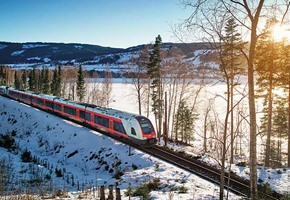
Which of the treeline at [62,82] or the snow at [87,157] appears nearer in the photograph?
the snow at [87,157]

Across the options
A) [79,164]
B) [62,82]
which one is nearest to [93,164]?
[79,164]

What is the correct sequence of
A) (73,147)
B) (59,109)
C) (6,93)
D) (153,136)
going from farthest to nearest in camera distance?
(6,93), (59,109), (73,147), (153,136)

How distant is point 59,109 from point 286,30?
119 feet

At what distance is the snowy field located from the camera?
1535 centimetres

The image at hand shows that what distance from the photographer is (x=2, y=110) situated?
50312 mm

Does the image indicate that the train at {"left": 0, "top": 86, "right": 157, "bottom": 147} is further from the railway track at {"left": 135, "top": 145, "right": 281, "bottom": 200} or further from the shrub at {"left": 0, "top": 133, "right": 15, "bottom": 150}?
the shrub at {"left": 0, "top": 133, "right": 15, "bottom": 150}

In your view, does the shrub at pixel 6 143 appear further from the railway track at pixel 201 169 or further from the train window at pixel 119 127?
the railway track at pixel 201 169

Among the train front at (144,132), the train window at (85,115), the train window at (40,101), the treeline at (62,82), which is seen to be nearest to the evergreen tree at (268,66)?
the train front at (144,132)

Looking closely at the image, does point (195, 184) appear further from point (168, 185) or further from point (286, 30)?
point (286, 30)

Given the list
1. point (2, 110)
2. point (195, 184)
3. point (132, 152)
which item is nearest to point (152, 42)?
point (132, 152)

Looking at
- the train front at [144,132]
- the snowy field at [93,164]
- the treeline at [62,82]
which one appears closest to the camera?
the snowy field at [93,164]

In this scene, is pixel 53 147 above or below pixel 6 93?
below

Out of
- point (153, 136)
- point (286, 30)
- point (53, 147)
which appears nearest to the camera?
point (286, 30)

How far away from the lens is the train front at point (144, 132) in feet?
76.5
